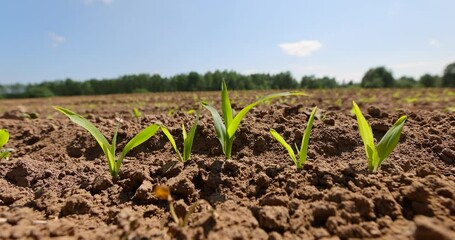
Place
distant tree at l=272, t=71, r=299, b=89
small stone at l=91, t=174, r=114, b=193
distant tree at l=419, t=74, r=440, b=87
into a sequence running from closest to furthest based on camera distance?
small stone at l=91, t=174, r=114, b=193 < distant tree at l=272, t=71, r=299, b=89 < distant tree at l=419, t=74, r=440, b=87

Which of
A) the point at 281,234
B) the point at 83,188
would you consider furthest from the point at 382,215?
the point at 83,188

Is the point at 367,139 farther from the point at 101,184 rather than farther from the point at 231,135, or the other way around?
the point at 101,184

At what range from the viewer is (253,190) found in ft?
5.42

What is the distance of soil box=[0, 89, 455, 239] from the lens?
1297mm

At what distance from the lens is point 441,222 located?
1.20 metres

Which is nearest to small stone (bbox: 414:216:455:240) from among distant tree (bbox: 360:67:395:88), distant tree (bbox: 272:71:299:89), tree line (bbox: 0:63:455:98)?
distant tree (bbox: 272:71:299:89)

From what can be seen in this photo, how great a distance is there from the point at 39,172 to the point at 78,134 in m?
0.90

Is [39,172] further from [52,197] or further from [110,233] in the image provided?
[110,233]

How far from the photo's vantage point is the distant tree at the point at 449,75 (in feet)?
164

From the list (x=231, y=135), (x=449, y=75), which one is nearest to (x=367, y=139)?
(x=231, y=135)

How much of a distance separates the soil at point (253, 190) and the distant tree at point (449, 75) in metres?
58.1

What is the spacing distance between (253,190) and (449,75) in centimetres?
6066

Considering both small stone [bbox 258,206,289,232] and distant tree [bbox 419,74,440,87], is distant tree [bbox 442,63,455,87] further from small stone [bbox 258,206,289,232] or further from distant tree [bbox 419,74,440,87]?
small stone [bbox 258,206,289,232]

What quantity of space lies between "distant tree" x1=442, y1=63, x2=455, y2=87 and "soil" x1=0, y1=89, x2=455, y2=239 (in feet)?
190
